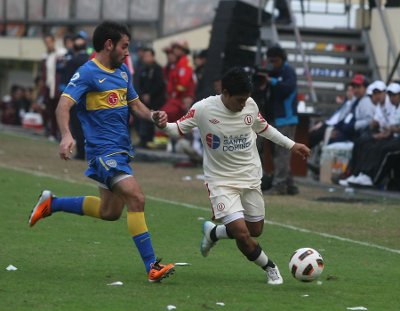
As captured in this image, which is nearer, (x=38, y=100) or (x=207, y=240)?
(x=207, y=240)

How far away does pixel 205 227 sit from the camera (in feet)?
36.1

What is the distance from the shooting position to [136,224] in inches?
397

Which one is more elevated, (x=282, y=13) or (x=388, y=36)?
(x=282, y=13)

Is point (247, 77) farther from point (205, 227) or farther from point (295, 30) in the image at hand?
point (295, 30)

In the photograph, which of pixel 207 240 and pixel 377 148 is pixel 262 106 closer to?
pixel 377 148

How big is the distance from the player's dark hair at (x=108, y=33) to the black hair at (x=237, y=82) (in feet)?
3.03

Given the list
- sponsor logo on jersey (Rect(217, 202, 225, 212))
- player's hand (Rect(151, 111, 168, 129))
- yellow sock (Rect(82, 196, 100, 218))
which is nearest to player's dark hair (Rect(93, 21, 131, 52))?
player's hand (Rect(151, 111, 168, 129))

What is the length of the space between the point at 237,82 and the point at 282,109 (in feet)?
27.9

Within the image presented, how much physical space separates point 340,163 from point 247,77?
10723 mm

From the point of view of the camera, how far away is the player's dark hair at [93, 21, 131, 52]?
408 inches

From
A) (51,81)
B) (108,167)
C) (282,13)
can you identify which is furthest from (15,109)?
(108,167)

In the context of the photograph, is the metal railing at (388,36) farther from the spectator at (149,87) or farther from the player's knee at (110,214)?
the player's knee at (110,214)

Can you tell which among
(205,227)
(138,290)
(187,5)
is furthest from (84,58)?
(138,290)

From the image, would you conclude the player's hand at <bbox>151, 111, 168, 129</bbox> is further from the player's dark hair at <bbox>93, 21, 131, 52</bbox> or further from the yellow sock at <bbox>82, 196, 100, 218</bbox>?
the yellow sock at <bbox>82, 196, 100, 218</bbox>
